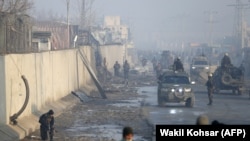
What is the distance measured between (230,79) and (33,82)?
20.2 meters

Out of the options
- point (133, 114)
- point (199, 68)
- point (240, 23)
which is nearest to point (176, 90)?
point (133, 114)

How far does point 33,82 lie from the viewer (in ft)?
95.2

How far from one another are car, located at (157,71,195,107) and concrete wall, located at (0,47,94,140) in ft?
18.1

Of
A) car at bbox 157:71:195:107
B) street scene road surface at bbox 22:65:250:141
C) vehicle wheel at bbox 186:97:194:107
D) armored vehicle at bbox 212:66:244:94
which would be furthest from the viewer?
armored vehicle at bbox 212:66:244:94

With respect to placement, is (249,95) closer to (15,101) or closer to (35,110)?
(35,110)

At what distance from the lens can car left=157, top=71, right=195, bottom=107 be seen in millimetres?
36625

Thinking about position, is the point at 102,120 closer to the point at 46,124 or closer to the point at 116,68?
the point at 46,124

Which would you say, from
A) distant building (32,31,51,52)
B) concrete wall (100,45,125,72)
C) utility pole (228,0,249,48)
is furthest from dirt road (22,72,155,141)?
utility pole (228,0,249,48)

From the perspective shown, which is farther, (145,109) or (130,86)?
(130,86)

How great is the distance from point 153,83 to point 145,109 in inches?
942

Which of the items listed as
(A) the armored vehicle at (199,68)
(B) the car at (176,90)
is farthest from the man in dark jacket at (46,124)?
(A) the armored vehicle at (199,68)

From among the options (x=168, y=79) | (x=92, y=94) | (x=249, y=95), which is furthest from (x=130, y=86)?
(x=168, y=79)

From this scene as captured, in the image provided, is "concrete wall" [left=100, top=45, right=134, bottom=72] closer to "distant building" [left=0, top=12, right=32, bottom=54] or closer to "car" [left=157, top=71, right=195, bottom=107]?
"car" [left=157, top=71, right=195, bottom=107]

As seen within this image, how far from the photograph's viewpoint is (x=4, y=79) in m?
24.2
